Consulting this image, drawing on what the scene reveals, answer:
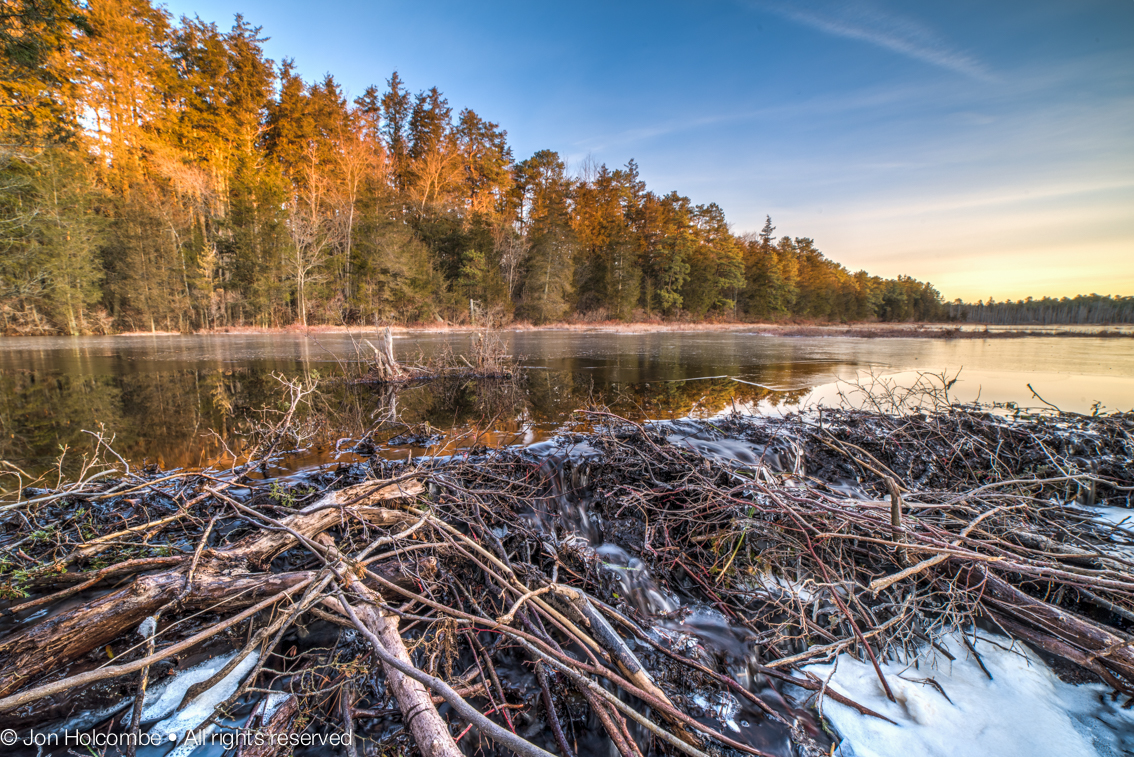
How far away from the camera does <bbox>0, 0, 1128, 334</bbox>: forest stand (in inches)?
717

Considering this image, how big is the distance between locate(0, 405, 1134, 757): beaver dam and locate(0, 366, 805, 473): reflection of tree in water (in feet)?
6.64

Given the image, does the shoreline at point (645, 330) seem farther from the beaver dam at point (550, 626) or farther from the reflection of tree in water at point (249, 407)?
the beaver dam at point (550, 626)

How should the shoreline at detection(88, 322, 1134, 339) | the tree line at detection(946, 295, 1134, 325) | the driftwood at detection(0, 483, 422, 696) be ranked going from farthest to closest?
the tree line at detection(946, 295, 1134, 325) → the shoreline at detection(88, 322, 1134, 339) → the driftwood at detection(0, 483, 422, 696)

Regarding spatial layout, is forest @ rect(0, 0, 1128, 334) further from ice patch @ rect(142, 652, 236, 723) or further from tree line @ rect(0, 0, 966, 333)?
ice patch @ rect(142, 652, 236, 723)

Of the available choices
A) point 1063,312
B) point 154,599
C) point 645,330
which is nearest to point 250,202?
point 645,330

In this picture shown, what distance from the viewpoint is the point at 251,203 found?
25266mm

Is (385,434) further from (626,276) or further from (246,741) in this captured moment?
(626,276)

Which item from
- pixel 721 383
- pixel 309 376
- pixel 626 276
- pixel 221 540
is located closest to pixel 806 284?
pixel 626 276

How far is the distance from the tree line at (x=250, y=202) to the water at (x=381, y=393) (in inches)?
273

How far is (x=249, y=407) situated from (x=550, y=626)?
7242 millimetres

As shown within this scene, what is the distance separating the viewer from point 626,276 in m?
39.2

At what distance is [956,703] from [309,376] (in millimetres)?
11723

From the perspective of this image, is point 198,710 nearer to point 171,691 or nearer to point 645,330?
point 171,691

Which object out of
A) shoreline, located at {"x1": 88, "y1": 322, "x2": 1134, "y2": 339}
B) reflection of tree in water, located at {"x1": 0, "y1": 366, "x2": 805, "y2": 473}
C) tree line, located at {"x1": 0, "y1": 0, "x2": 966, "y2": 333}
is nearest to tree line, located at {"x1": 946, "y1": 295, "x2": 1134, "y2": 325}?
shoreline, located at {"x1": 88, "y1": 322, "x2": 1134, "y2": 339}
